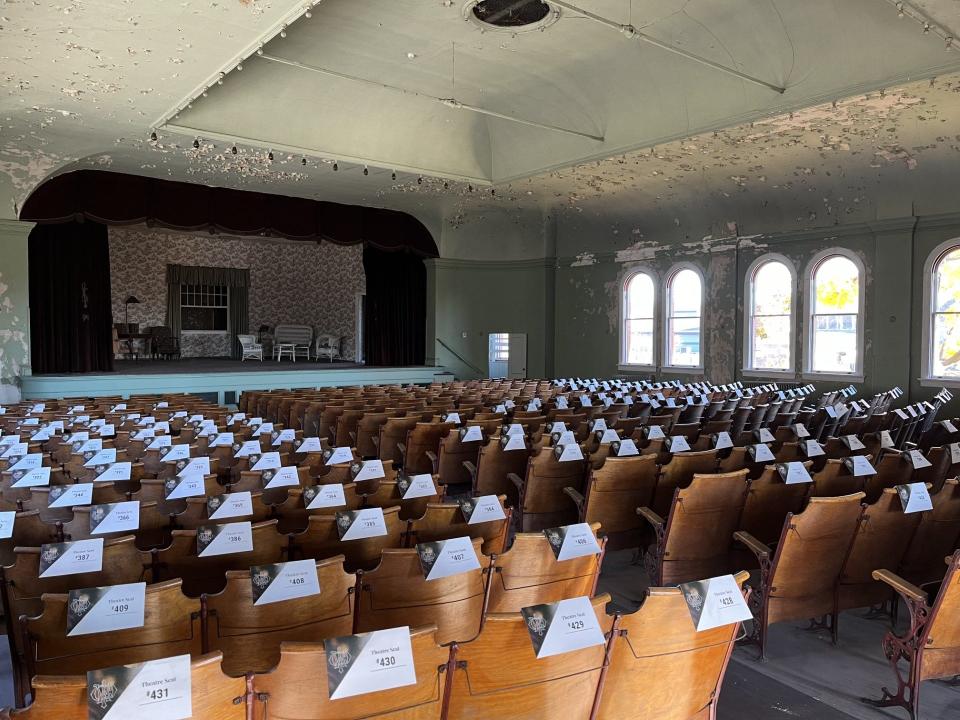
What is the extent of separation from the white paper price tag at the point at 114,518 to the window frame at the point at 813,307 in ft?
40.0

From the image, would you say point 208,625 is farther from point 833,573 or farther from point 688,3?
point 688,3

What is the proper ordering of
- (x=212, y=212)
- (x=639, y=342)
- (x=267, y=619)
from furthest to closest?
(x=639, y=342)
(x=212, y=212)
(x=267, y=619)

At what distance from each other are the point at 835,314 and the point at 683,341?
319 cm

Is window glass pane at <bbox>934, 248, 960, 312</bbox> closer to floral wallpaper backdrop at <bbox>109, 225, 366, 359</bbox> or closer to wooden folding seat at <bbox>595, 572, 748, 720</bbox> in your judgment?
wooden folding seat at <bbox>595, 572, 748, 720</bbox>

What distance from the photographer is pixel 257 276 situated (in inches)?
850

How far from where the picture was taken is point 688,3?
8.19 metres

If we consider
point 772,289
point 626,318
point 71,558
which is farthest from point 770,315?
point 71,558

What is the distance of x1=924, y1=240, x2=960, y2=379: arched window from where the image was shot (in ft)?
36.5

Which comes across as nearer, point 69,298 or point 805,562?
point 805,562

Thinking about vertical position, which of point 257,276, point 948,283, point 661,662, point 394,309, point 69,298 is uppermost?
point 257,276

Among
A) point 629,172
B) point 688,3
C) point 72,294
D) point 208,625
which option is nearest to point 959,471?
point 208,625

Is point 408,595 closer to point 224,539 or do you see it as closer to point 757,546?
point 224,539

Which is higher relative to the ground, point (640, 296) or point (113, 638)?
point (640, 296)

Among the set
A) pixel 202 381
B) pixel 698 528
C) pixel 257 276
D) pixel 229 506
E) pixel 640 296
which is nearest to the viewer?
pixel 229 506
